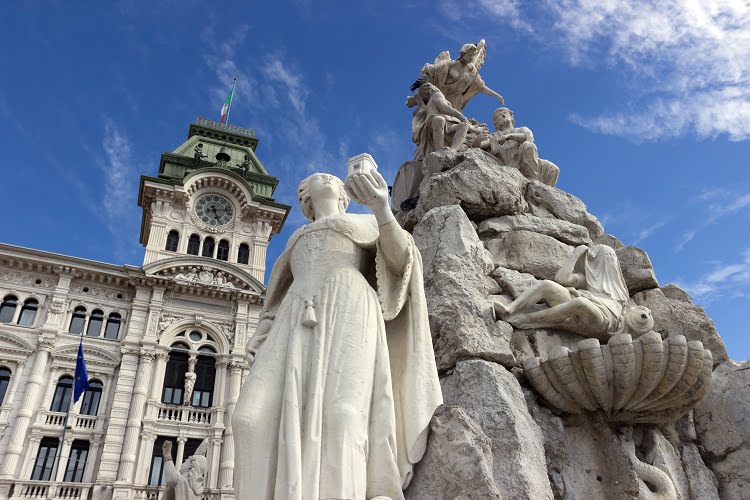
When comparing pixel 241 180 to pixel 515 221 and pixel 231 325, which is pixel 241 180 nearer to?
pixel 231 325

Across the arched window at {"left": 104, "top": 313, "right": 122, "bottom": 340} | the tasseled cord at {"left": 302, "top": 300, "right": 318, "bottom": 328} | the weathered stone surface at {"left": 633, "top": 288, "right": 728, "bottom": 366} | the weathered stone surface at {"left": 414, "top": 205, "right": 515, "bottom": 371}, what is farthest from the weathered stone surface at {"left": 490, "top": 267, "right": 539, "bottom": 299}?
the arched window at {"left": 104, "top": 313, "right": 122, "bottom": 340}

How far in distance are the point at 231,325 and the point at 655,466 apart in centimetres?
2884

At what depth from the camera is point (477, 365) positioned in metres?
3.82

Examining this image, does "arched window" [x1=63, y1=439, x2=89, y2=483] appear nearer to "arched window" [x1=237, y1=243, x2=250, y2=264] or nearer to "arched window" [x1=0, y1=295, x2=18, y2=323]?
"arched window" [x1=0, y1=295, x2=18, y2=323]

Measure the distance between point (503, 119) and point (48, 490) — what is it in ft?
82.5

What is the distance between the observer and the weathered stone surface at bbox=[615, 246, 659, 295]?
5.20 m

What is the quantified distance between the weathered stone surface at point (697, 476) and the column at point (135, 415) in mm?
25637

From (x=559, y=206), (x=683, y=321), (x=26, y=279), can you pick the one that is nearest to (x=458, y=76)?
(x=559, y=206)

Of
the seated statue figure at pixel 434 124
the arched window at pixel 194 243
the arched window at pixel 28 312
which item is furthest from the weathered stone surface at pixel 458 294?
the arched window at pixel 194 243

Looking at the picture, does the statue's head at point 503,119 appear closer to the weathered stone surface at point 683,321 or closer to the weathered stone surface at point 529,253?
the weathered stone surface at point 529,253

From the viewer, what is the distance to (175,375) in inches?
1160

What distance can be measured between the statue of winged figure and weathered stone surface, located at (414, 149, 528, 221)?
250 cm

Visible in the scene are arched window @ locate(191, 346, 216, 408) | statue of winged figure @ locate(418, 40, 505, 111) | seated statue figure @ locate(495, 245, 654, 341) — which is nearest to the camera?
seated statue figure @ locate(495, 245, 654, 341)

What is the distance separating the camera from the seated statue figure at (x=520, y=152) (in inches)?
246
